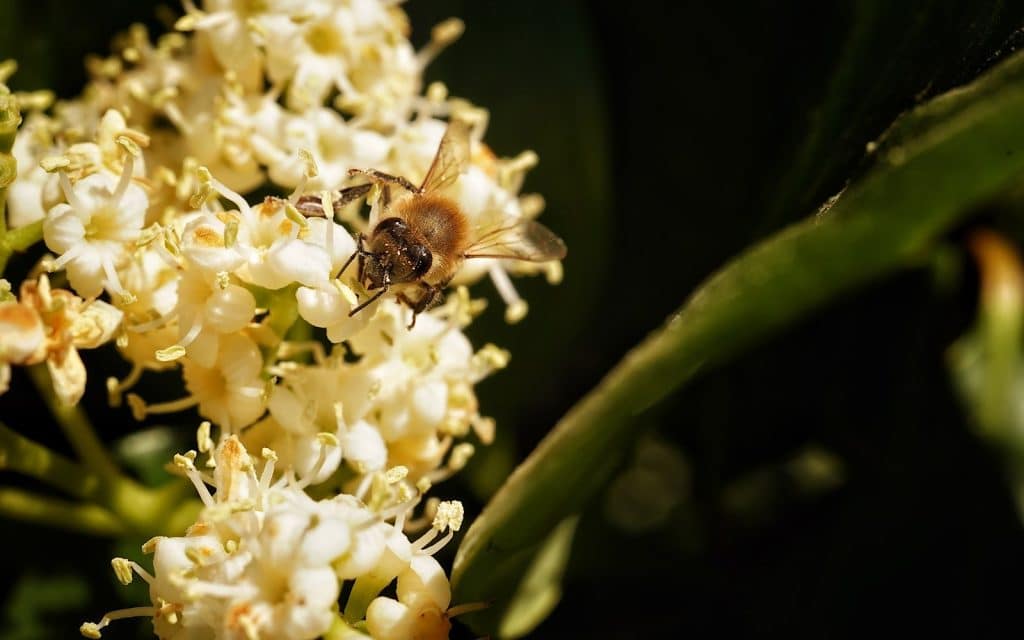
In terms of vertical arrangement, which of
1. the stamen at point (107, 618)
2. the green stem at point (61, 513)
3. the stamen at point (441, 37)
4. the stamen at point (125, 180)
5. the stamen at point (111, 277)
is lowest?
the green stem at point (61, 513)

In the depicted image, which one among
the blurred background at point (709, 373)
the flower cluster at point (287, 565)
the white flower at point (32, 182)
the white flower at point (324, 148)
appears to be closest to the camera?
the flower cluster at point (287, 565)

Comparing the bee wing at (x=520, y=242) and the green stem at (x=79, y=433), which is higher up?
the bee wing at (x=520, y=242)

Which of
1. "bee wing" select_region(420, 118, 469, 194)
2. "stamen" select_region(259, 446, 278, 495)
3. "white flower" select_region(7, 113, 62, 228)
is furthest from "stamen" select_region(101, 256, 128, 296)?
"bee wing" select_region(420, 118, 469, 194)

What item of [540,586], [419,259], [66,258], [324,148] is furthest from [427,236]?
[540,586]

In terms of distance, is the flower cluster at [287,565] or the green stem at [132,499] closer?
the flower cluster at [287,565]

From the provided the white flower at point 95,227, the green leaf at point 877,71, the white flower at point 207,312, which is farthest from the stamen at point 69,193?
the green leaf at point 877,71

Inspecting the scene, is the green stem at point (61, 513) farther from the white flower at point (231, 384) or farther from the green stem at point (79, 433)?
the white flower at point (231, 384)

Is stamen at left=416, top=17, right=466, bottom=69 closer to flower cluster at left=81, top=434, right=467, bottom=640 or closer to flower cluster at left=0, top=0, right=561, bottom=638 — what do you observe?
flower cluster at left=0, top=0, right=561, bottom=638
